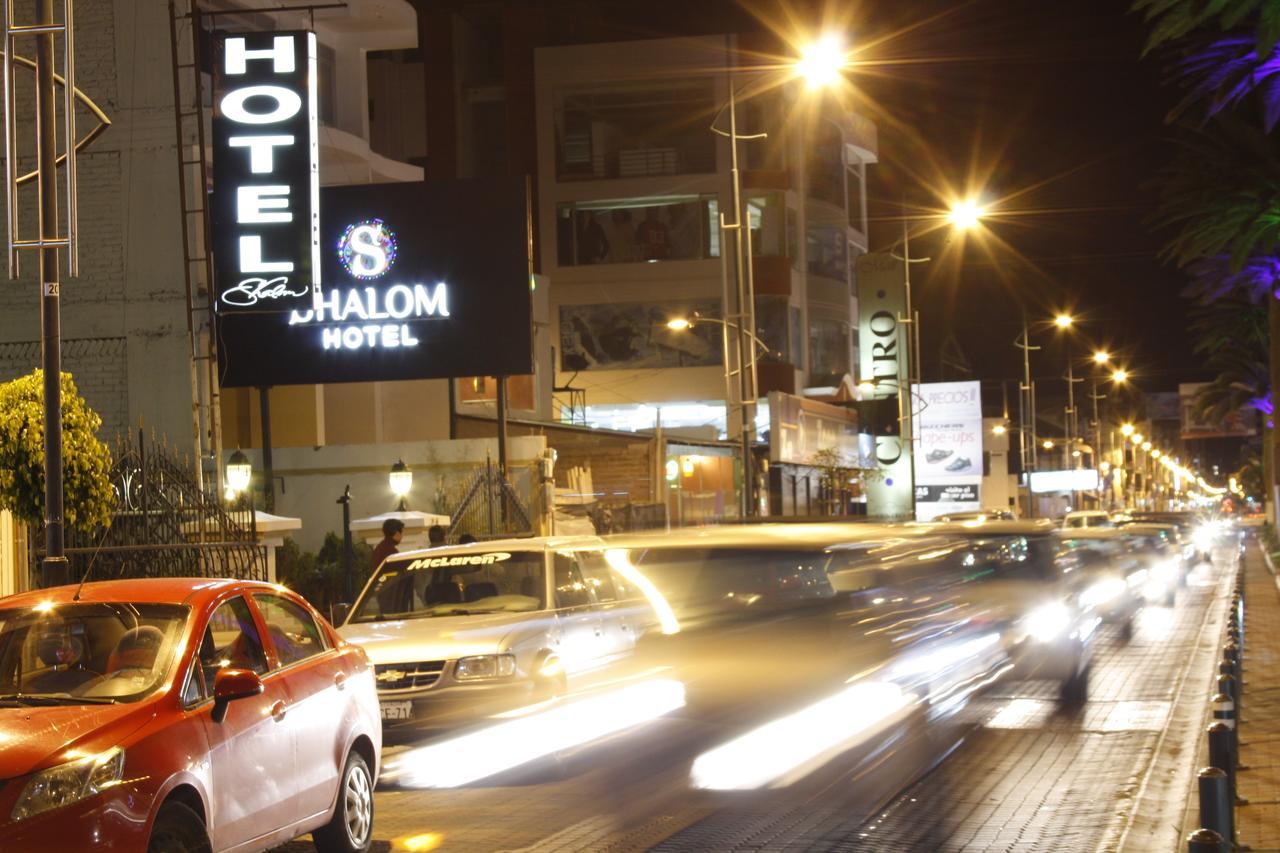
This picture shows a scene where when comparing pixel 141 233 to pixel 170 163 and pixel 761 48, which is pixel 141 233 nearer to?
pixel 170 163

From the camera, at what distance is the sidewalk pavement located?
360 inches

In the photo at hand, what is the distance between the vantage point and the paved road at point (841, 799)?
9.17 m

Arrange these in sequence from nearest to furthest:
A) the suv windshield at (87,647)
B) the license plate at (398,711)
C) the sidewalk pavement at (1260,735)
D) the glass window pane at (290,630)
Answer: the suv windshield at (87,647) < the glass window pane at (290,630) < the sidewalk pavement at (1260,735) < the license plate at (398,711)

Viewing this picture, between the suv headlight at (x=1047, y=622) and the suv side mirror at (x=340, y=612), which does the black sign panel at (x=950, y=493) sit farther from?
the suv side mirror at (x=340, y=612)

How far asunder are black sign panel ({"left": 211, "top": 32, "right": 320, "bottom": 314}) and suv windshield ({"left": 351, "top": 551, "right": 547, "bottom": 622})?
46.3 ft

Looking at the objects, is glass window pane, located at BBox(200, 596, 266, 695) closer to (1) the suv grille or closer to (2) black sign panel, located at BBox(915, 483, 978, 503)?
(1) the suv grille

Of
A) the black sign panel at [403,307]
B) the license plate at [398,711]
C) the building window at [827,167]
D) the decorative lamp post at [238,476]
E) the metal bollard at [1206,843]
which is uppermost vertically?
the building window at [827,167]

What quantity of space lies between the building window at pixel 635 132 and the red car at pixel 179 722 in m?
52.3

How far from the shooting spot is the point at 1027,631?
49.5 feet

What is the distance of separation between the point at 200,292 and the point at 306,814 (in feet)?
74.1

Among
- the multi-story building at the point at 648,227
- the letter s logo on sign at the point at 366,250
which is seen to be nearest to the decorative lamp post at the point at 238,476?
the letter s logo on sign at the point at 366,250

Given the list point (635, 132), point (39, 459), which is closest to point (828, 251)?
point (635, 132)

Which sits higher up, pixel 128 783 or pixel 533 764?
pixel 128 783

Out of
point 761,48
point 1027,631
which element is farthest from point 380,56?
point 1027,631
